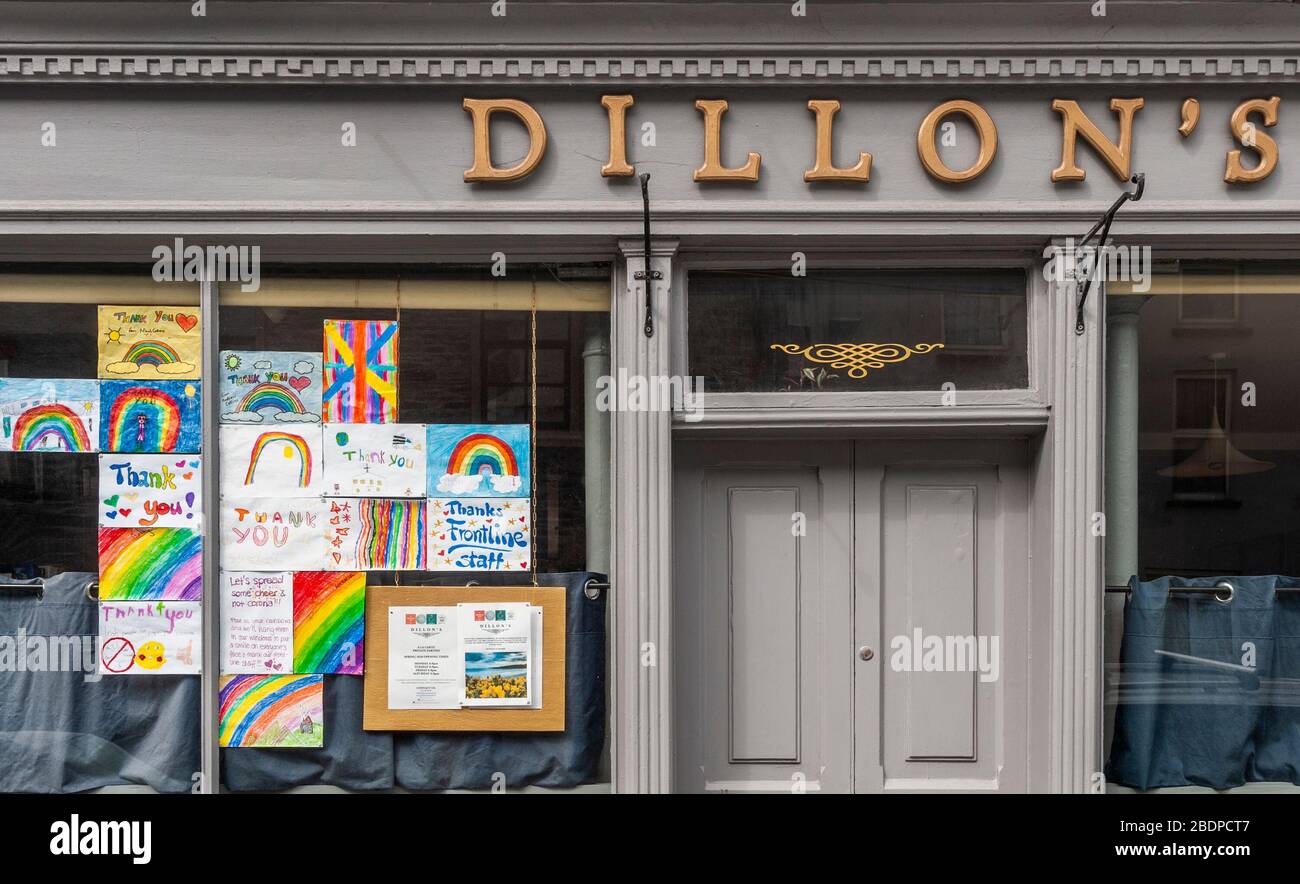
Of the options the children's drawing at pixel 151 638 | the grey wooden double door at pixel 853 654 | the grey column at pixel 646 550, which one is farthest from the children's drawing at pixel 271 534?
the grey wooden double door at pixel 853 654

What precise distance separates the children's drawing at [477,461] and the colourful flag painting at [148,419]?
1.10 m

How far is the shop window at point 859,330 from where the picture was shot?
446 cm

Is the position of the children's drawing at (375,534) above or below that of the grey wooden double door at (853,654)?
above

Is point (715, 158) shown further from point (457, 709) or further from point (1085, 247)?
point (457, 709)

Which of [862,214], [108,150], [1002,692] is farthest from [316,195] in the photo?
[1002,692]

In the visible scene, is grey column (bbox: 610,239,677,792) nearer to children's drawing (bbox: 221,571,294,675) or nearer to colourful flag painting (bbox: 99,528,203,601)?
children's drawing (bbox: 221,571,294,675)

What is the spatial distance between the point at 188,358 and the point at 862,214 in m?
3.14

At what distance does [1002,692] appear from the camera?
4539mm

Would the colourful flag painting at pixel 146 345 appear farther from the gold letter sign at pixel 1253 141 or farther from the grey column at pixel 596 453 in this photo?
the gold letter sign at pixel 1253 141

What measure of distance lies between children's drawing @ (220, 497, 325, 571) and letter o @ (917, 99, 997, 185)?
3.18 meters

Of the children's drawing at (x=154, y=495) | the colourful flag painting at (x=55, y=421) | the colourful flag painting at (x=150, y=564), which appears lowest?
the colourful flag painting at (x=150, y=564)

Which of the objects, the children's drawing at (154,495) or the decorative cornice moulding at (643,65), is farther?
the children's drawing at (154,495)
